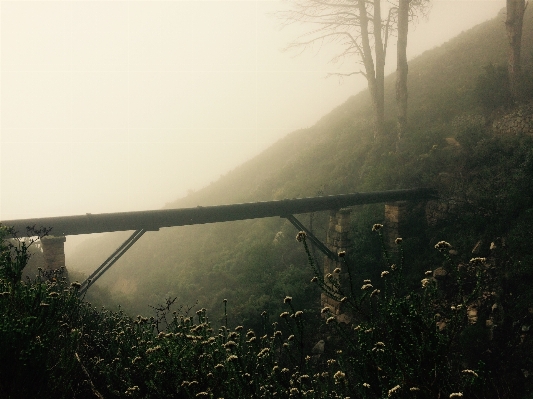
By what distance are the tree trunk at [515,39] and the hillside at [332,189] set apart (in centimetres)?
141

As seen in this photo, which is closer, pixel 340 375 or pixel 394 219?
pixel 340 375

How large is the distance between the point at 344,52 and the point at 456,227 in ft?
38.1

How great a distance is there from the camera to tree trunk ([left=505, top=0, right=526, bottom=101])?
1264 cm

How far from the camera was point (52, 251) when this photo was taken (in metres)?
7.74

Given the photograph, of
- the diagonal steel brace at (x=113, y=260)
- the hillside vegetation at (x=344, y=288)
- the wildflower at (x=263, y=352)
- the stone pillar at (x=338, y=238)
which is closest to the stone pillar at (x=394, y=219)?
the hillside vegetation at (x=344, y=288)

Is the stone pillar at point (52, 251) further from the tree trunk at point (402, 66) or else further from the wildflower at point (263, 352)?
the tree trunk at point (402, 66)

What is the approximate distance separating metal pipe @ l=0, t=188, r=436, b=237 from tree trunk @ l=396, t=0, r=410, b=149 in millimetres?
4796

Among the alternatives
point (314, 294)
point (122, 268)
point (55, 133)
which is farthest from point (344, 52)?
point (55, 133)

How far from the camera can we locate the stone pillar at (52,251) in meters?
7.66

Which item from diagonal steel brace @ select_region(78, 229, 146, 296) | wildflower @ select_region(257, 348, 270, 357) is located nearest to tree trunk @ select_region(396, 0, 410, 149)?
diagonal steel brace @ select_region(78, 229, 146, 296)

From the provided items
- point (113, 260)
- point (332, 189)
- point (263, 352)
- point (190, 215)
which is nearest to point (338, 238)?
point (190, 215)

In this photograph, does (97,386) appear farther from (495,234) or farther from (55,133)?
(55,133)

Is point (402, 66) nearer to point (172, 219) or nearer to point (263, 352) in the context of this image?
point (172, 219)

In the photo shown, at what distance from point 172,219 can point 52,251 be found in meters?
2.73
